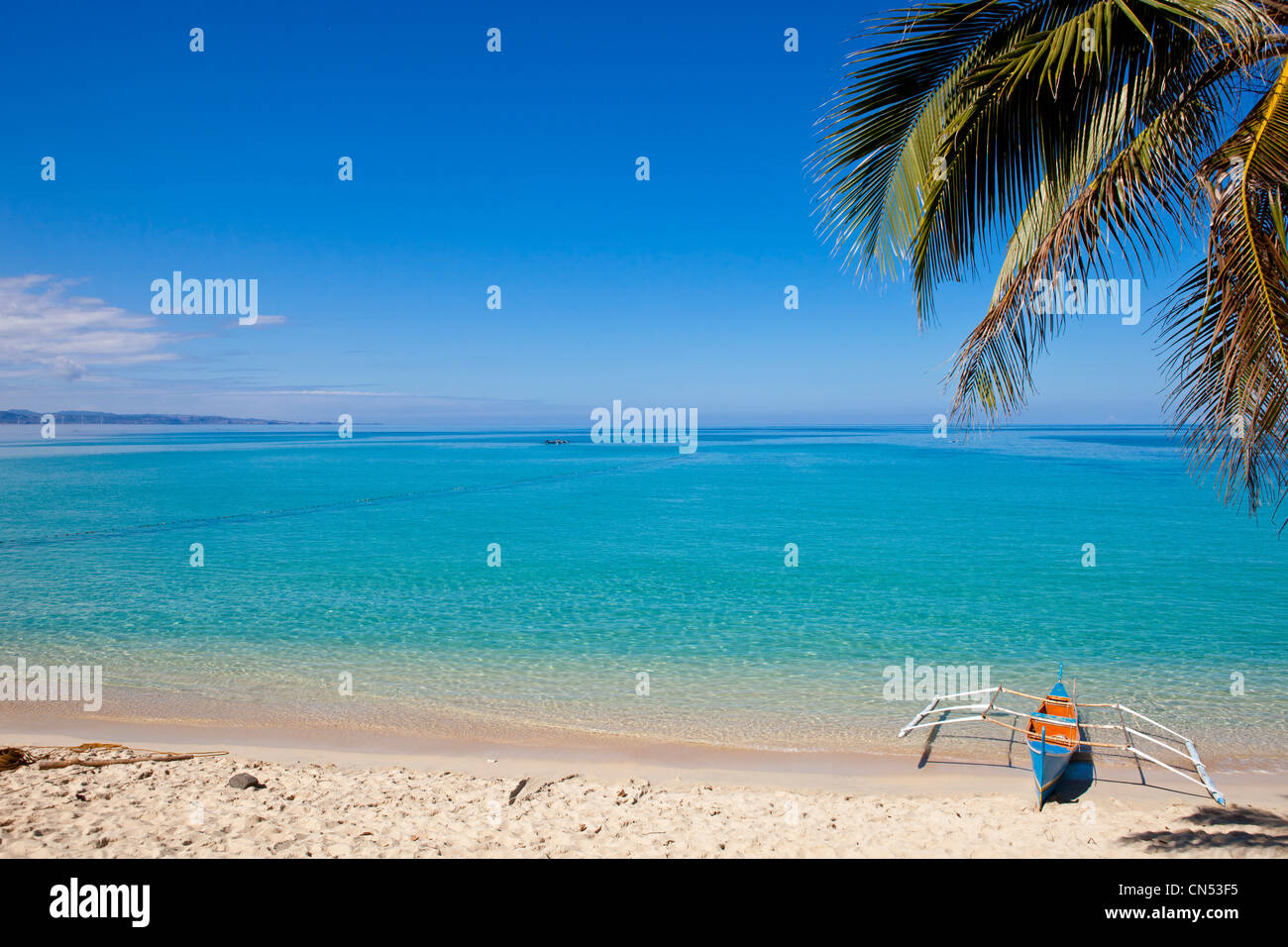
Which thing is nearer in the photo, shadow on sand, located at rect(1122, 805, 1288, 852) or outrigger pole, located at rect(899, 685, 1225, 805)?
shadow on sand, located at rect(1122, 805, 1288, 852)

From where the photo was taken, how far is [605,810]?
21.3 feet

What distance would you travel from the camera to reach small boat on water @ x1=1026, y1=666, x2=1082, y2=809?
6902 mm

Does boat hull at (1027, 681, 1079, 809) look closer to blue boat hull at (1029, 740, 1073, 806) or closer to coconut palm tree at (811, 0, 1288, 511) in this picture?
blue boat hull at (1029, 740, 1073, 806)

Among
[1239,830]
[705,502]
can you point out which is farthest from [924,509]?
[1239,830]

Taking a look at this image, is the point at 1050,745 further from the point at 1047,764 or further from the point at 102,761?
the point at 102,761

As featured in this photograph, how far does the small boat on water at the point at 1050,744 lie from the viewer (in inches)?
272

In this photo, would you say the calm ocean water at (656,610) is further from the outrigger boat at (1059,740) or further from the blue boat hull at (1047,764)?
the blue boat hull at (1047,764)

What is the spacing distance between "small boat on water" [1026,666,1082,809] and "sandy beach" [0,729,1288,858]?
0.28m

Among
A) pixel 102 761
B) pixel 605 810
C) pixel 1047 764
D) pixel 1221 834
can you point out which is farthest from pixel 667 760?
pixel 102 761

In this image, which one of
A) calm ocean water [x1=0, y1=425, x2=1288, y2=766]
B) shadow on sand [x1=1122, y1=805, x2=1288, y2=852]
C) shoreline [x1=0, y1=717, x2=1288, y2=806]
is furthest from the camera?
calm ocean water [x1=0, y1=425, x2=1288, y2=766]

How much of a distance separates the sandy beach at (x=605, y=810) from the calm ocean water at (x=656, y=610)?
1308mm

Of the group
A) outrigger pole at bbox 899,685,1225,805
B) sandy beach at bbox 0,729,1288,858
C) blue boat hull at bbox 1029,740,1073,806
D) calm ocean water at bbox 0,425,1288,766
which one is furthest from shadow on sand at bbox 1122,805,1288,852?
calm ocean water at bbox 0,425,1288,766
